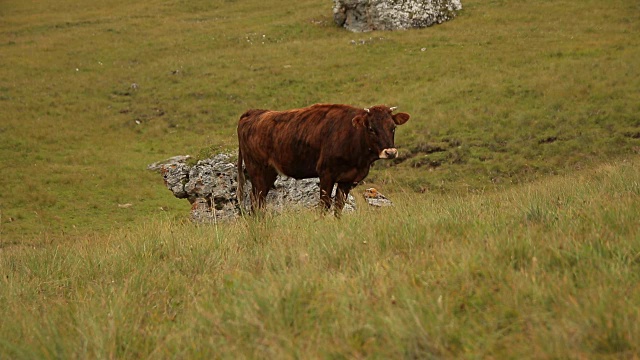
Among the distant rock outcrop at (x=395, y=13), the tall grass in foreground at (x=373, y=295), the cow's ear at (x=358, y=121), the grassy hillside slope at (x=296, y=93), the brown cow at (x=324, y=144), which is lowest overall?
the grassy hillside slope at (x=296, y=93)

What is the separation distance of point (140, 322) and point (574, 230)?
3.45m

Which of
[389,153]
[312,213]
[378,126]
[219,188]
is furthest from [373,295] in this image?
[219,188]

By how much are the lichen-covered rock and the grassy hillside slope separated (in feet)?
9.22

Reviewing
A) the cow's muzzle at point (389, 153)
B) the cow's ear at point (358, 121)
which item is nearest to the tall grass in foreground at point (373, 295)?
the cow's muzzle at point (389, 153)

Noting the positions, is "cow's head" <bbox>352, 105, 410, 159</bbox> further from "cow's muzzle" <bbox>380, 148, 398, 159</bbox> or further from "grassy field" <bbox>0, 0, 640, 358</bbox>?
"grassy field" <bbox>0, 0, 640, 358</bbox>

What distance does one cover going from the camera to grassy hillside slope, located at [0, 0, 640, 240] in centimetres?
2186

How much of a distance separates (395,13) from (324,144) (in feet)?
106

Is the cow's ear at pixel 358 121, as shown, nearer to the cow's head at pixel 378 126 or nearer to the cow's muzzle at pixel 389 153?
the cow's head at pixel 378 126

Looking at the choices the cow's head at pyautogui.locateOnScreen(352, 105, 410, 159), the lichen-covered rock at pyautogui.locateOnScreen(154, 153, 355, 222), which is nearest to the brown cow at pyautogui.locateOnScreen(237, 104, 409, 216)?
the cow's head at pyautogui.locateOnScreen(352, 105, 410, 159)

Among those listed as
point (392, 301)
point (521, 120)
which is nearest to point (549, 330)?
point (392, 301)

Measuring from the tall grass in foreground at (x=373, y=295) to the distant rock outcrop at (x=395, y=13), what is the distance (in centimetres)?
3636

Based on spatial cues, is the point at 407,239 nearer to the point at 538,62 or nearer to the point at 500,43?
the point at 538,62

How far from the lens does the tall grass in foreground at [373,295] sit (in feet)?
11.6

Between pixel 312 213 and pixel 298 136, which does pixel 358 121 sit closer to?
pixel 298 136
